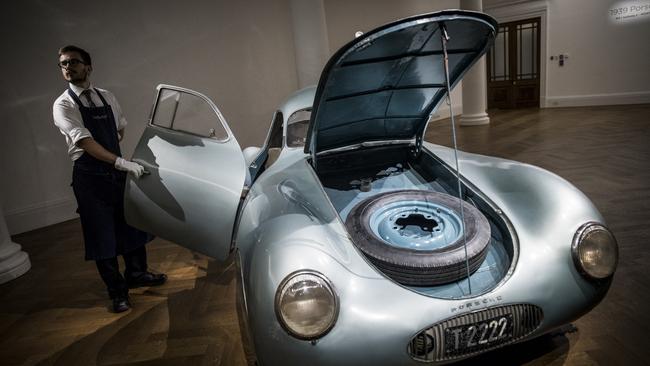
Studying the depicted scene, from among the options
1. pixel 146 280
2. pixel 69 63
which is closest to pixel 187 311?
pixel 146 280

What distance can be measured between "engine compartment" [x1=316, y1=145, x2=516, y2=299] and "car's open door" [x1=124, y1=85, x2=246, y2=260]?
54 cm

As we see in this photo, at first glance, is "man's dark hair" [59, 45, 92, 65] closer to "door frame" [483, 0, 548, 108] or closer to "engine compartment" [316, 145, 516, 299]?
"engine compartment" [316, 145, 516, 299]

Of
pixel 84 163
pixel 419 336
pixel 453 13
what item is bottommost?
pixel 419 336

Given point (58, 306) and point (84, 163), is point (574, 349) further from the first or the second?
point (58, 306)

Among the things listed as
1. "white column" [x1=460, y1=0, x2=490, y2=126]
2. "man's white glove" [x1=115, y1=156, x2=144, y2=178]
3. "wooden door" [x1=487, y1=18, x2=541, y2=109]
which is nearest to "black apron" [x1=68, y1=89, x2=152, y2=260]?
"man's white glove" [x1=115, y1=156, x2=144, y2=178]

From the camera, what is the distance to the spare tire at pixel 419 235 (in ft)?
4.85

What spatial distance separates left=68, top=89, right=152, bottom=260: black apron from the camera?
7.50ft

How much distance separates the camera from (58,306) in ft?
8.55

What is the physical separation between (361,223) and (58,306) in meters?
2.30

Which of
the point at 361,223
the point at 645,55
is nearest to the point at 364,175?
the point at 361,223

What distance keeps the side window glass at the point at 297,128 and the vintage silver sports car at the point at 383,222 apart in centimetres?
15

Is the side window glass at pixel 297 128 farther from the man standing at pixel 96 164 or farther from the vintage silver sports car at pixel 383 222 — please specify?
the man standing at pixel 96 164

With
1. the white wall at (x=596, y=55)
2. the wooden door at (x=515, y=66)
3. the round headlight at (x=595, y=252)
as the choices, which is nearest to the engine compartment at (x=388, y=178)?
the round headlight at (x=595, y=252)

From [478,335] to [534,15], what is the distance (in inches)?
420
